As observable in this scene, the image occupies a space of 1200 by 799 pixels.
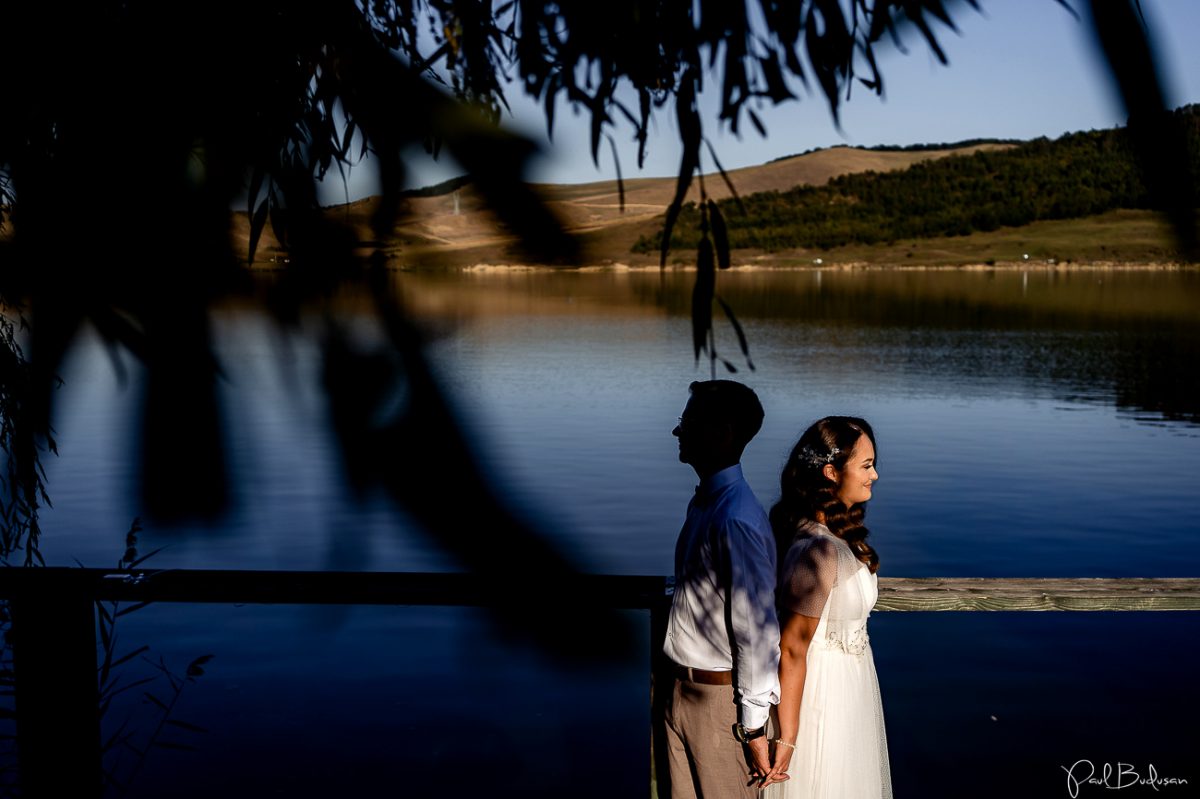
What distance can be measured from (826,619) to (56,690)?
5.58 ft

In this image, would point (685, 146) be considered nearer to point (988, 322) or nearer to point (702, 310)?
point (702, 310)

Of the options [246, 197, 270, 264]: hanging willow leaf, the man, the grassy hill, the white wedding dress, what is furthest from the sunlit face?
[246, 197, 270, 264]: hanging willow leaf

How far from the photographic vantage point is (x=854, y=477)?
9.42 ft

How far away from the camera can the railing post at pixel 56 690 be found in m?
2.60

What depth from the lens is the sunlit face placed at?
286cm

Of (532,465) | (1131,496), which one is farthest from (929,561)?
(532,465)

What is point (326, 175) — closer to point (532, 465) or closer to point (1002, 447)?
point (532, 465)

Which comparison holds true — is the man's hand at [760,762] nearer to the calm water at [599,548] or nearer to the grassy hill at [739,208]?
the calm water at [599,548]

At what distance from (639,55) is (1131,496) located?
15.6 meters

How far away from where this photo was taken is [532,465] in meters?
16.0

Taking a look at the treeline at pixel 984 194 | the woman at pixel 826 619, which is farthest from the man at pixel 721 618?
the treeline at pixel 984 194
